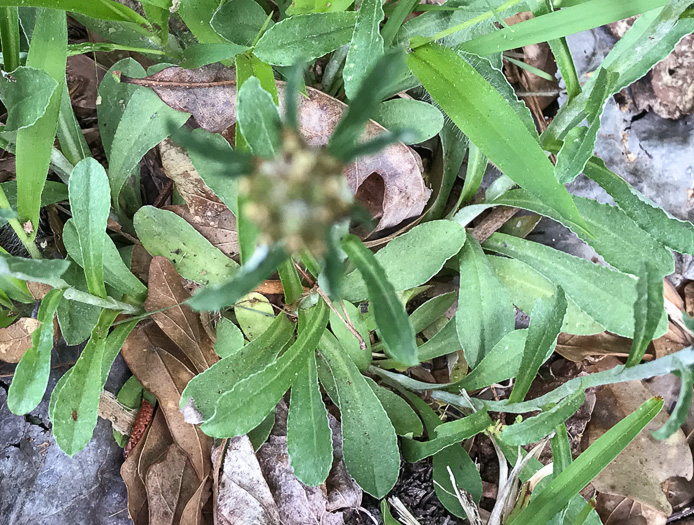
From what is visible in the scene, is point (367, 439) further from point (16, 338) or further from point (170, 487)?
point (16, 338)

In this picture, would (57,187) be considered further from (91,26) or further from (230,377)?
(230,377)

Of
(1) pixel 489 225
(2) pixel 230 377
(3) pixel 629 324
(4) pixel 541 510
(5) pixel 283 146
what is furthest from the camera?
(1) pixel 489 225

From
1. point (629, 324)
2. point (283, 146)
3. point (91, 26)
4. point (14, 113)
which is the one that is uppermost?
point (283, 146)

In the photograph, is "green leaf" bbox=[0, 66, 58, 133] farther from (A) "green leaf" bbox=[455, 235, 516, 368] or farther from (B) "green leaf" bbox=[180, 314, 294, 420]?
(A) "green leaf" bbox=[455, 235, 516, 368]

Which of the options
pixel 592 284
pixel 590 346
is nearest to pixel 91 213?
pixel 592 284

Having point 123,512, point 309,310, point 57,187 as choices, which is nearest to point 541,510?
point 309,310

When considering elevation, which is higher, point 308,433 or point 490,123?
point 490,123

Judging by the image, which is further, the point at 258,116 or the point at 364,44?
the point at 364,44
